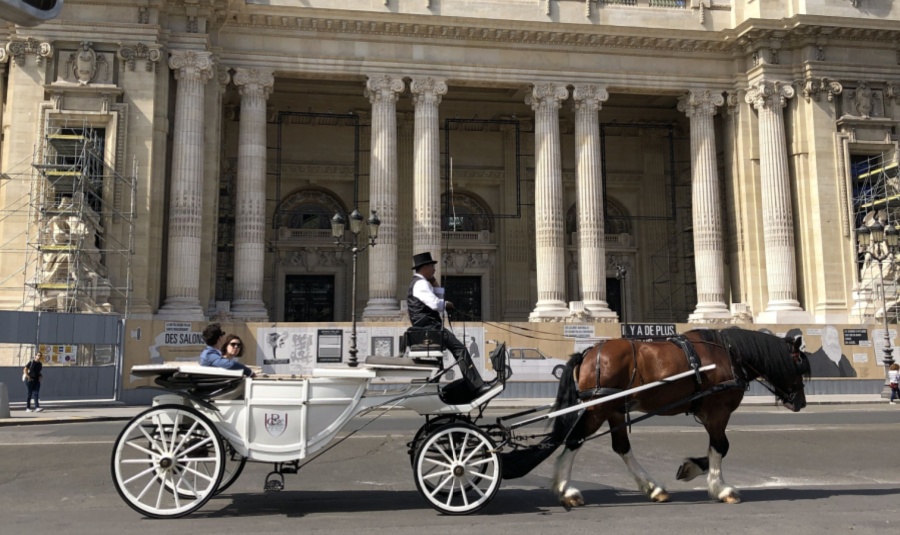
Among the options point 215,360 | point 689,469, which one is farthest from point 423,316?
point 689,469

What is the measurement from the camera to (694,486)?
29.3 ft

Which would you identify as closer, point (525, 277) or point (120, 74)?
point (120, 74)

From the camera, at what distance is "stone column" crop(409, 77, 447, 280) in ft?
90.4

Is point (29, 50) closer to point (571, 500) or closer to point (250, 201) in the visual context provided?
point (250, 201)

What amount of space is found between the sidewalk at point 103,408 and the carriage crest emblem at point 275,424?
42.0 ft

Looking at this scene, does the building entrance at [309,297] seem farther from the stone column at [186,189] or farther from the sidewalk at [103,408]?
the sidewalk at [103,408]

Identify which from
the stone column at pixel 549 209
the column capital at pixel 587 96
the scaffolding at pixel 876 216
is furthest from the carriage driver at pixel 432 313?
the scaffolding at pixel 876 216

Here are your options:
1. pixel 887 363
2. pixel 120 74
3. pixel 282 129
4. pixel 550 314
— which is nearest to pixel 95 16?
pixel 120 74

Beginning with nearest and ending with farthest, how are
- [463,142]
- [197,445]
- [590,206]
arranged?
1. [197,445]
2. [590,206]
3. [463,142]

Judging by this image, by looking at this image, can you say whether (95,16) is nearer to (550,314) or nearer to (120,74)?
(120,74)

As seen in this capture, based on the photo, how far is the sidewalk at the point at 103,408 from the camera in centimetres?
1783

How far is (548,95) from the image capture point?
95.5ft

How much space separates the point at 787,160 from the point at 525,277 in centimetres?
1187

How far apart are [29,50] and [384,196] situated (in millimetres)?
12707
